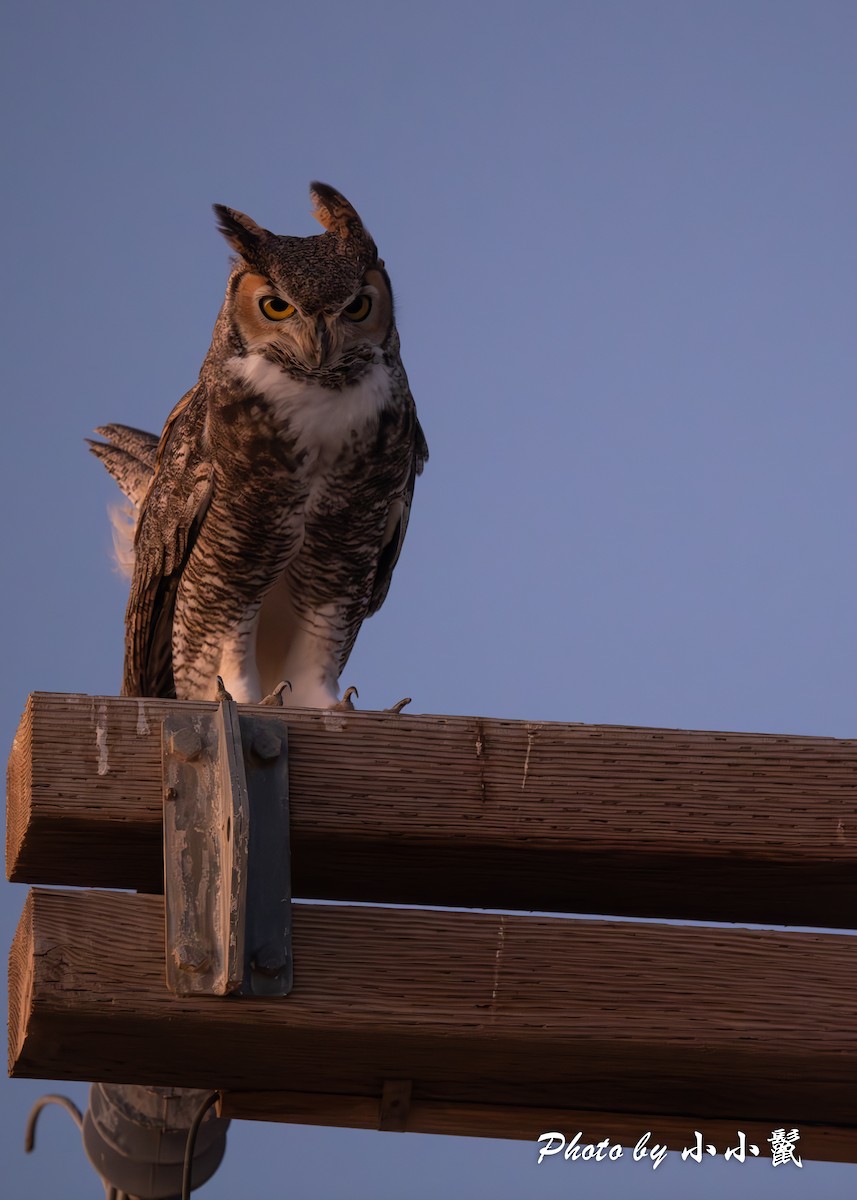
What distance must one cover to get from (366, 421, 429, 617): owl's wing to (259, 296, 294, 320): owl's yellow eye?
495 millimetres

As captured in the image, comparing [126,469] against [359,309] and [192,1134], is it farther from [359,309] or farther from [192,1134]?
[192,1134]

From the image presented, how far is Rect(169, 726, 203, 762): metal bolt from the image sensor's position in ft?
5.32

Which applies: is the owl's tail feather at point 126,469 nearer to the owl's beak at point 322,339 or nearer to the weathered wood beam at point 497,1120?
the owl's beak at point 322,339

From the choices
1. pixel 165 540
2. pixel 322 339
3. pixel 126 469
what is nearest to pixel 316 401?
pixel 322 339

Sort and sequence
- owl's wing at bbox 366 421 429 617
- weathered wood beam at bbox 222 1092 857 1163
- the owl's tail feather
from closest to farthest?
weathered wood beam at bbox 222 1092 857 1163
owl's wing at bbox 366 421 429 617
the owl's tail feather

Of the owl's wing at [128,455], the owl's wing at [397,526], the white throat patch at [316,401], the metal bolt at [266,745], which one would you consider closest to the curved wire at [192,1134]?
the metal bolt at [266,745]

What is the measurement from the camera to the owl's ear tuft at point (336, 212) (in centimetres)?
320

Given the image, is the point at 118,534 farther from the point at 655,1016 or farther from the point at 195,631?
the point at 655,1016

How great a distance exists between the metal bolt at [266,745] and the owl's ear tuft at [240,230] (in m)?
1.75

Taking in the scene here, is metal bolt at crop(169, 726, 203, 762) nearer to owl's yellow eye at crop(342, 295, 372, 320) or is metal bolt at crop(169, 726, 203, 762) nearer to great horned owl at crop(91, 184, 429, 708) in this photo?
great horned owl at crop(91, 184, 429, 708)

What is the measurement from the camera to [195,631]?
355 cm

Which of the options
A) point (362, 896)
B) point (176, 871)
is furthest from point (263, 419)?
point (176, 871)

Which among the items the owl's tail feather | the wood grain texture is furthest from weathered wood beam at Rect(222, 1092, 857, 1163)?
the owl's tail feather

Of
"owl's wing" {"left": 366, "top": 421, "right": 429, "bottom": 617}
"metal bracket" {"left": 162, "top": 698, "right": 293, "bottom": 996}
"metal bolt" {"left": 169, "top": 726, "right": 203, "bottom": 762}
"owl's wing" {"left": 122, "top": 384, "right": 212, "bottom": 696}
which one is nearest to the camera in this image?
"metal bracket" {"left": 162, "top": 698, "right": 293, "bottom": 996}
